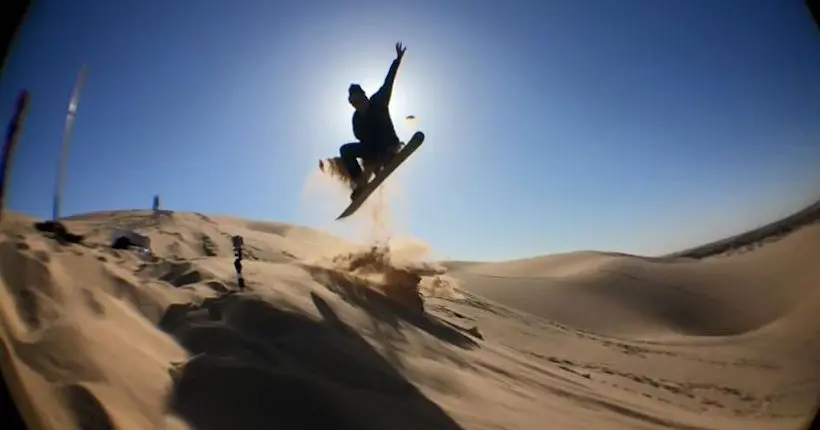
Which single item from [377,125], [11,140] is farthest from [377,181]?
[11,140]

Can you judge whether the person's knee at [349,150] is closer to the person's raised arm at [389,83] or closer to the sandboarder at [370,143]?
the sandboarder at [370,143]

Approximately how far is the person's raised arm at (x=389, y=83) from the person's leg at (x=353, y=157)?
672 mm

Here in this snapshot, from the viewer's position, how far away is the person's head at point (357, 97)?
133 inches

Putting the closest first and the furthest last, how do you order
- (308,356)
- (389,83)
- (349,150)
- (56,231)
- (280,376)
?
(280,376) → (308,356) → (56,231) → (389,83) → (349,150)

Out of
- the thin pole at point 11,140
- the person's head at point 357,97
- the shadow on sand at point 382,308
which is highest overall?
the person's head at point 357,97

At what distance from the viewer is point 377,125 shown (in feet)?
17.4

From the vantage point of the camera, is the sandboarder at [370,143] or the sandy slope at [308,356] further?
the sandboarder at [370,143]

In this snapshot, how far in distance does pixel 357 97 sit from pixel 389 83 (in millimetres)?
371

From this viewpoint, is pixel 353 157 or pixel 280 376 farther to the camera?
pixel 353 157

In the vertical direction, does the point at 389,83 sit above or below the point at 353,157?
above

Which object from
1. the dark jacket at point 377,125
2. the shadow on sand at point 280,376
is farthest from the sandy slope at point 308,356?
the dark jacket at point 377,125

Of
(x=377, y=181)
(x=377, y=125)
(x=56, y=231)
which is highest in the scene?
(x=377, y=125)

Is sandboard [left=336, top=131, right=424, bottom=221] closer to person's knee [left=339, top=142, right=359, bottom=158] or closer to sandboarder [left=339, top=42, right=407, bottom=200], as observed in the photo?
sandboarder [left=339, top=42, right=407, bottom=200]

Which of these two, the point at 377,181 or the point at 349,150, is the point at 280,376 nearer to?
the point at 349,150
